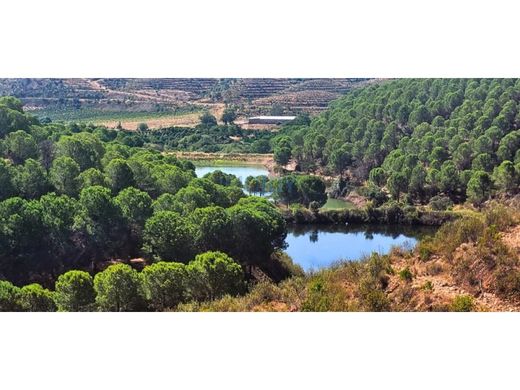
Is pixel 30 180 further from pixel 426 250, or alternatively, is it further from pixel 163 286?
pixel 426 250

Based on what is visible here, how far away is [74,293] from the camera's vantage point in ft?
25.6

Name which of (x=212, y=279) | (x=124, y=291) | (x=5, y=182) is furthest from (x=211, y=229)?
(x=5, y=182)

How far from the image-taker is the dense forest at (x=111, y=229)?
802cm

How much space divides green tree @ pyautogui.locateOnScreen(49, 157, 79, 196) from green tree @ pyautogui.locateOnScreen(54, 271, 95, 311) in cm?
345

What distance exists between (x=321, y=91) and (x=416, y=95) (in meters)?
11.8

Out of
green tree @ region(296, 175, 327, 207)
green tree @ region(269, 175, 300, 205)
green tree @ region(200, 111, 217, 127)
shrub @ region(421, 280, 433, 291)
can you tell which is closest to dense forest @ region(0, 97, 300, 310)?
shrub @ region(421, 280, 433, 291)

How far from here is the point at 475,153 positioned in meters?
17.9

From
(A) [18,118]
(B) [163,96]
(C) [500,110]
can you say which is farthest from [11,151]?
(B) [163,96]

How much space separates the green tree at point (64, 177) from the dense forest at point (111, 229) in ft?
0.06

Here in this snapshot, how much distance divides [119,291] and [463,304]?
4.43m

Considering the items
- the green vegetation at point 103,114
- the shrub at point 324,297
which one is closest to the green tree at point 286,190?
the shrub at point 324,297

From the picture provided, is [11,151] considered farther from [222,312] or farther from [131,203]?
[222,312]

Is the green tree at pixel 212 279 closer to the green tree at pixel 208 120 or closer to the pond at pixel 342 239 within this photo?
the pond at pixel 342 239

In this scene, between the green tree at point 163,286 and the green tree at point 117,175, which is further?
the green tree at point 117,175
